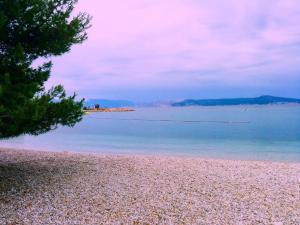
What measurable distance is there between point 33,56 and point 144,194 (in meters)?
4.56

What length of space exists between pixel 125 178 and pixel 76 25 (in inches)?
169

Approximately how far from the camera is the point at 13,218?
721 cm

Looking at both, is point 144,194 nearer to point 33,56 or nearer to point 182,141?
point 33,56

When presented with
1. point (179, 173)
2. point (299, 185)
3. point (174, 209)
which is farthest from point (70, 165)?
point (299, 185)

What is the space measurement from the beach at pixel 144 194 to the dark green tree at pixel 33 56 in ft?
5.34

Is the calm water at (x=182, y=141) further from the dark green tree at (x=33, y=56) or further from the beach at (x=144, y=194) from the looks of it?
the dark green tree at (x=33, y=56)

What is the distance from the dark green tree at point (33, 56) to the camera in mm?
8336

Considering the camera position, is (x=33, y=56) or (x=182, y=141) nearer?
(x=33, y=56)

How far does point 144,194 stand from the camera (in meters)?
8.78

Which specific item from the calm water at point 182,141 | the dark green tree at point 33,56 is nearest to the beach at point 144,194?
the dark green tree at point 33,56

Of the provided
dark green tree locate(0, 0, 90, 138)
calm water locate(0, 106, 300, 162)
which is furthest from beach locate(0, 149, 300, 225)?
calm water locate(0, 106, 300, 162)

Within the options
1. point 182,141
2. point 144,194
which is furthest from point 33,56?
point 182,141

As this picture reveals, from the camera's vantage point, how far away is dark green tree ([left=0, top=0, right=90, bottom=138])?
834 centimetres

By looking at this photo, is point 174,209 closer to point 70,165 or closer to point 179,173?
point 179,173
